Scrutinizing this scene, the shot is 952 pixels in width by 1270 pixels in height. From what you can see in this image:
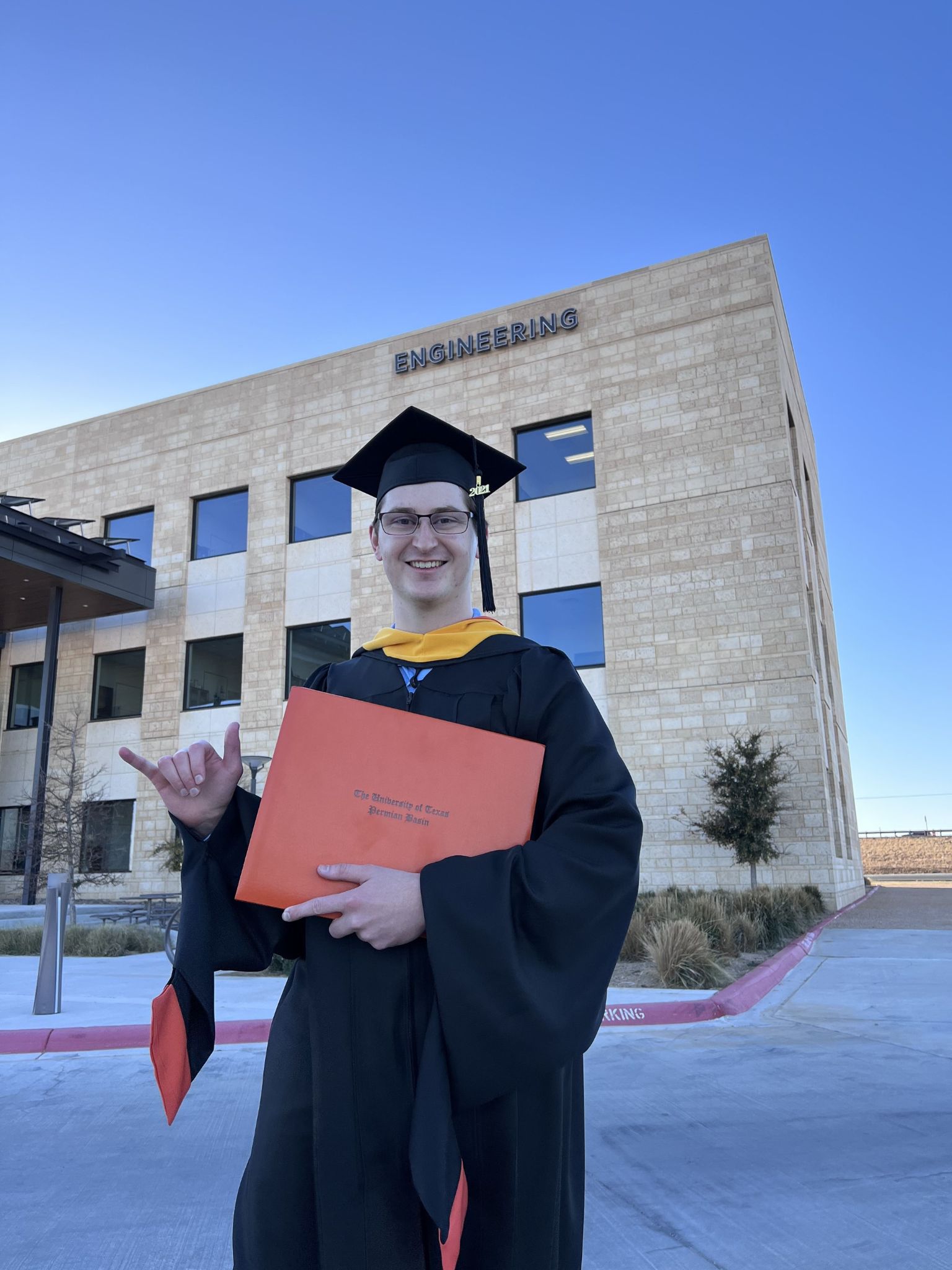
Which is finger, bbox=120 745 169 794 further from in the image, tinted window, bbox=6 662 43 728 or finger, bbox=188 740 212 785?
tinted window, bbox=6 662 43 728

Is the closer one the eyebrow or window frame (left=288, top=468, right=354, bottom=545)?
the eyebrow

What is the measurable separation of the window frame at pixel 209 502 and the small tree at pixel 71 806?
526 cm

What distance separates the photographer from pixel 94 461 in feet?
85.1

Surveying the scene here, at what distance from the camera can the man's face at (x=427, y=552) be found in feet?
7.11

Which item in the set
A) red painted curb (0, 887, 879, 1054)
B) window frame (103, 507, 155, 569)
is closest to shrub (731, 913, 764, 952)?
red painted curb (0, 887, 879, 1054)

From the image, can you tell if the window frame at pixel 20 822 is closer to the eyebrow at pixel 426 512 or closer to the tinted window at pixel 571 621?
the tinted window at pixel 571 621

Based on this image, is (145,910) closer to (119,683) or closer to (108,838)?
(108,838)

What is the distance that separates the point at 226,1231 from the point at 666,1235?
5.13 ft

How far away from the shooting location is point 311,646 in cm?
2259

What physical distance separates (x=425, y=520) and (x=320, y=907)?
1001 mm

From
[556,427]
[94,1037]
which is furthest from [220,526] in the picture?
[94,1037]

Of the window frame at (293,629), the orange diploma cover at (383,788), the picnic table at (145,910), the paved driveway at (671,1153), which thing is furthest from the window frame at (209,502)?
the orange diploma cover at (383,788)

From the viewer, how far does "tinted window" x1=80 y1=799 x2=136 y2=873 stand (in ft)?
73.7

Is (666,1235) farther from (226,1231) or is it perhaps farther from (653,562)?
(653,562)
